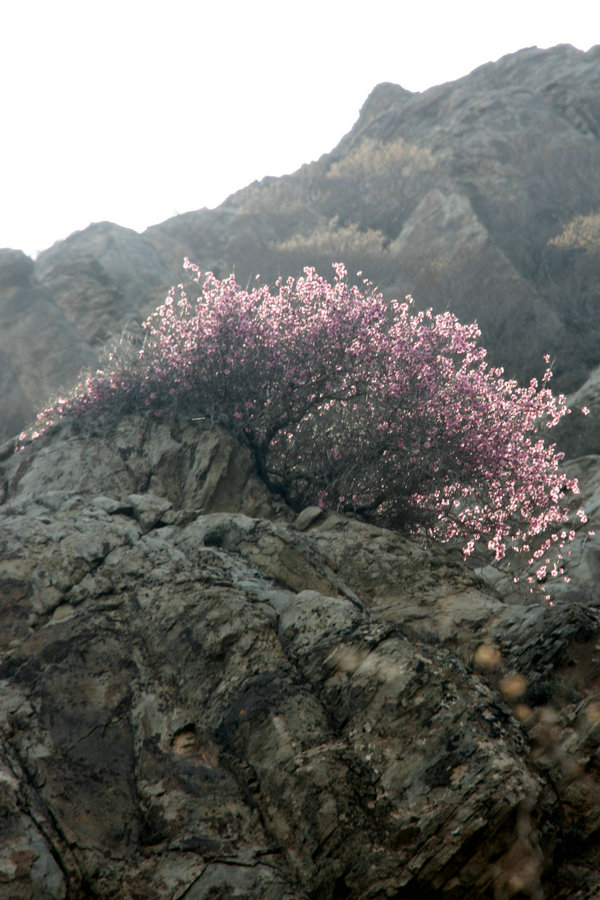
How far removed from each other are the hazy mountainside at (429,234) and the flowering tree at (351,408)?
36.3ft

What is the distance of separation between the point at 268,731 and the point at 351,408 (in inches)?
362

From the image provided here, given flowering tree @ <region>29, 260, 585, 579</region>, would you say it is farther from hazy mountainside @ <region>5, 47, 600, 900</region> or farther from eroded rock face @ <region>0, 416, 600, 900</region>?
eroded rock face @ <region>0, 416, 600, 900</region>

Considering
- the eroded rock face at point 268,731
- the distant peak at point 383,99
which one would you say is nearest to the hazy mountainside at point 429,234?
the distant peak at point 383,99

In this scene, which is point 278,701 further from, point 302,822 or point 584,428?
point 584,428

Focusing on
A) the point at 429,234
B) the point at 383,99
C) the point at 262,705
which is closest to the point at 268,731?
the point at 262,705

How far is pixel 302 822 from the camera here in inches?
166

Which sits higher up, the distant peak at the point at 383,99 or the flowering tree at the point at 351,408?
the distant peak at the point at 383,99

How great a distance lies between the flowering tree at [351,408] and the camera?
39.2 ft

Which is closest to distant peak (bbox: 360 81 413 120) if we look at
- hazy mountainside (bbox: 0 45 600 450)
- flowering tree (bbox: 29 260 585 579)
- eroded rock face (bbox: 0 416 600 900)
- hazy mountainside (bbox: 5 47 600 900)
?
hazy mountainside (bbox: 0 45 600 450)

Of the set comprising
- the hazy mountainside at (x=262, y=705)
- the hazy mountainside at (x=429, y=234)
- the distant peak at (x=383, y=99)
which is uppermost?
the distant peak at (x=383, y=99)

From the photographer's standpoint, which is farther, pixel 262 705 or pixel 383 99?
pixel 383 99

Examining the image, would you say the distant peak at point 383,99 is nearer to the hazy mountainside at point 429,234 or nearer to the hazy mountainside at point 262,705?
the hazy mountainside at point 429,234

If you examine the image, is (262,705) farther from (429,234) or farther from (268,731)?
(429,234)

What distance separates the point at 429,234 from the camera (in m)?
31.3
